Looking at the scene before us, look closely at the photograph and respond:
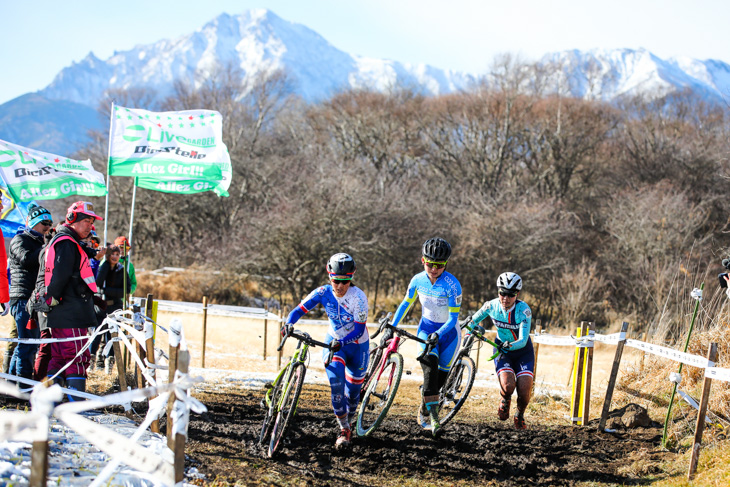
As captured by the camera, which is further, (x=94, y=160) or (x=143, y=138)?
(x=94, y=160)

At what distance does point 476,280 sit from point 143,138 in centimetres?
1853

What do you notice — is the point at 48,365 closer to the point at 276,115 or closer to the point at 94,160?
the point at 94,160

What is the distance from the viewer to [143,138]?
34.2ft

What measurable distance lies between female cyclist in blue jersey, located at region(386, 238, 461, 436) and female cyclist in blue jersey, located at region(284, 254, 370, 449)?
800 mm

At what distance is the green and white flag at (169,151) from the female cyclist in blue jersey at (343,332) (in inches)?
197

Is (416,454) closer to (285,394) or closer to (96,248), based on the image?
(285,394)

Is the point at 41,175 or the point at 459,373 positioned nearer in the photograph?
the point at 459,373

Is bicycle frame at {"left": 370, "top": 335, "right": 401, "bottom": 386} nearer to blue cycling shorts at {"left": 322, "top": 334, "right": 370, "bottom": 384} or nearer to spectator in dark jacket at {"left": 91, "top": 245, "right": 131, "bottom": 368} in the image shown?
blue cycling shorts at {"left": 322, "top": 334, "right": 370, "bottom": 384}

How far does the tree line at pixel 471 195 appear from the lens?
953 inches

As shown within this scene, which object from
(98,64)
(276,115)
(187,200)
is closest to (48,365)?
(187,200)

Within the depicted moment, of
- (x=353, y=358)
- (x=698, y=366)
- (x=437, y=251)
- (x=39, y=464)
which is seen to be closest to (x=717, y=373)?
(x=698, y=366)

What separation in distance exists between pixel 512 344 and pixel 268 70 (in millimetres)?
46066

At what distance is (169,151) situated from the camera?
1060cm

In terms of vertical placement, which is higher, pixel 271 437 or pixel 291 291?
pixel 271 437
